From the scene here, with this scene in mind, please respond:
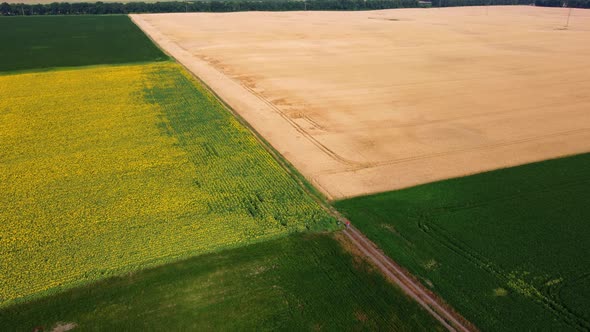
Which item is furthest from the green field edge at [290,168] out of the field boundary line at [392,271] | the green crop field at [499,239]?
the green crop field at [499,239]

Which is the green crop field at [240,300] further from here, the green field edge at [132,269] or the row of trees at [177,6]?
the row of trees at [177,6]

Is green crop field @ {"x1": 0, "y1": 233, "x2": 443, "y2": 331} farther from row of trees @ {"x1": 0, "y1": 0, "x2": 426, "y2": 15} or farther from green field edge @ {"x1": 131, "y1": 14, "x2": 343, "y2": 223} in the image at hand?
row of trees @ {"x1": 0, "y1": 0, "x2": 426, "y2": 15}

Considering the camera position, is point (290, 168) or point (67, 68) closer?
point (290, 168)

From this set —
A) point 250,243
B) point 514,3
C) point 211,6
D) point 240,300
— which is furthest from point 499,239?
point 514,3

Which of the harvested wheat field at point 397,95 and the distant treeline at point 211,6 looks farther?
the distant treeline at point 211,6

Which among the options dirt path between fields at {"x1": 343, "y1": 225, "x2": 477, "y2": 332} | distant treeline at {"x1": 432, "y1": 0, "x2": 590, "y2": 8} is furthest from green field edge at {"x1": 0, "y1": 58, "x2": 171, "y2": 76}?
distant treeline at {"x1": 432, "y1": 0, "x2": 590, "y2": 8}

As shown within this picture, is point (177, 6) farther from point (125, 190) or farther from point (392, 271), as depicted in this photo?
point (392, 271)

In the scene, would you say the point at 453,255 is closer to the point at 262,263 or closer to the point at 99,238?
the point at 262,263
